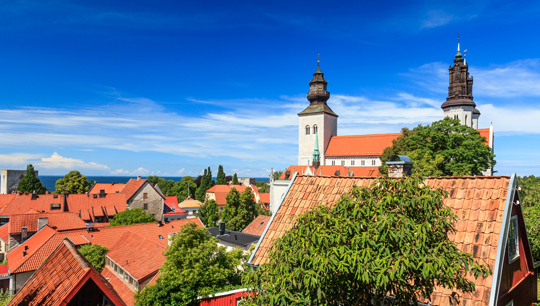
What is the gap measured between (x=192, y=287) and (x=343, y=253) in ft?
36.9

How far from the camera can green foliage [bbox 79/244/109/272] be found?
24547mm

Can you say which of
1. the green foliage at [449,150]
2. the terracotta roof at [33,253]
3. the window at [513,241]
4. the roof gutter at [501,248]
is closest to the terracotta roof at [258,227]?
the green foliage at [449,150]

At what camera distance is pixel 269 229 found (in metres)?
9.85

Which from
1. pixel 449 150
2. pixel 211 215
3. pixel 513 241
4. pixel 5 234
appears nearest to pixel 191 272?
pixel 513 241

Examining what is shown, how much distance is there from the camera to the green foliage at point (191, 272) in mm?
13336

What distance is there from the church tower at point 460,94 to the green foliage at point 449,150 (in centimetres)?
3427

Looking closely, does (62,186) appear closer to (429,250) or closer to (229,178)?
(429,250)

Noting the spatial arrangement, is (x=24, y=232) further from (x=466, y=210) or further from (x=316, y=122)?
(x=316, y=122)

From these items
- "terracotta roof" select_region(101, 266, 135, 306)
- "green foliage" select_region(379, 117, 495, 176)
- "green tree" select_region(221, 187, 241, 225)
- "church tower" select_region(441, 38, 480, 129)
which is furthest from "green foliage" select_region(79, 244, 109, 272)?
"church tower" select_region(441, 38, 480, 129)

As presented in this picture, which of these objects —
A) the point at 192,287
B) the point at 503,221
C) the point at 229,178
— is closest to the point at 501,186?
the point at 503,221

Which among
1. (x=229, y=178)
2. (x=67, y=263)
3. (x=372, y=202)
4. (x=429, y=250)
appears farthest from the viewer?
(x=229, y=178)

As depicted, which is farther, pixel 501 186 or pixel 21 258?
pixel 21 258

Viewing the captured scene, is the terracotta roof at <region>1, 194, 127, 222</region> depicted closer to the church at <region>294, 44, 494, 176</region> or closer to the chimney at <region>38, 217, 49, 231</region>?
the chimney at <region>38, 217, 49, 231</region>

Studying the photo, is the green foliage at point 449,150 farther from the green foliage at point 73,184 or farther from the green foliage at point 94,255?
the green foliage at point 73,184
